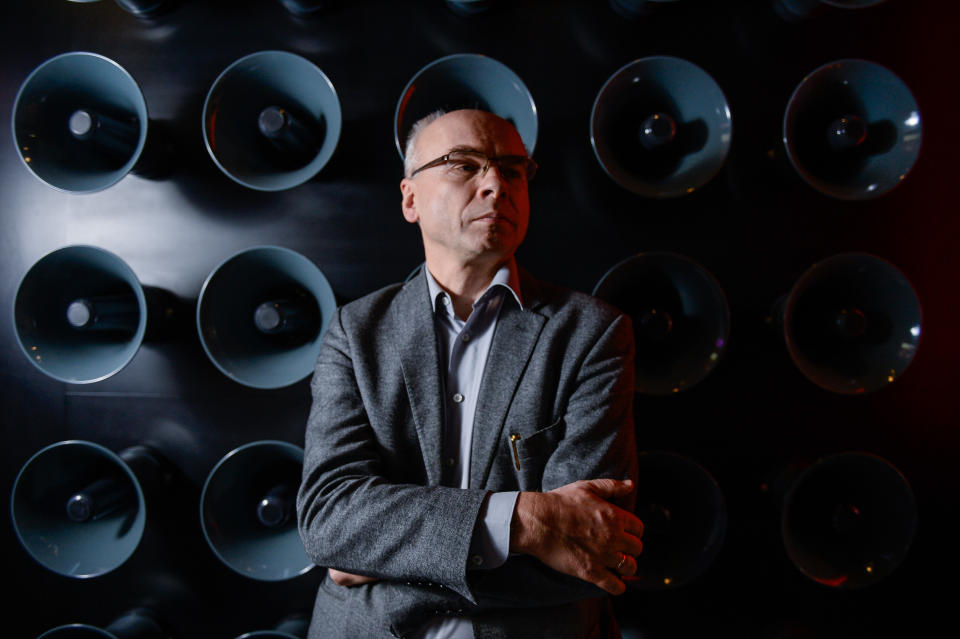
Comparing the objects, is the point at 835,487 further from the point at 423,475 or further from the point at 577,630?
the point at 423,475

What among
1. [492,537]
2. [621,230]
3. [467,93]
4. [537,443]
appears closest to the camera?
[492,537]

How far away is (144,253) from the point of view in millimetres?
1563

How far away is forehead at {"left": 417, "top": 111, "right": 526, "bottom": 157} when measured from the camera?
1081 millimetres

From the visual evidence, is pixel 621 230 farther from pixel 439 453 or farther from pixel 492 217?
pixel 439 453

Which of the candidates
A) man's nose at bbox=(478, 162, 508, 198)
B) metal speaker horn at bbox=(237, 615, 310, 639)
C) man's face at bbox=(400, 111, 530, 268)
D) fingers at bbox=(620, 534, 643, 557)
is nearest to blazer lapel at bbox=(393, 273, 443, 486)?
man's face at bbox=(400, 111, 530, 268)

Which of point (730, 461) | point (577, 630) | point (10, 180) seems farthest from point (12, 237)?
point (730, 461)

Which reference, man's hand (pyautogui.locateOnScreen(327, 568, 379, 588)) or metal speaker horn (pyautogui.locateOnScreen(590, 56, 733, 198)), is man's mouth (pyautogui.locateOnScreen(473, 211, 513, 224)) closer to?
metal speaker horn (pyautogui.locateOnScreen(590, 56, 733, 198))

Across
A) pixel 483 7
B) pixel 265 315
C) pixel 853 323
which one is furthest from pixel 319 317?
pixel 853 323

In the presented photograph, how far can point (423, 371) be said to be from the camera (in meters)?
1.06

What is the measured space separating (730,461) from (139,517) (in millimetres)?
1703

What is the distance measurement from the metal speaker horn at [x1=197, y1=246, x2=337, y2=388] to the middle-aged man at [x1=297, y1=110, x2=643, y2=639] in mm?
244

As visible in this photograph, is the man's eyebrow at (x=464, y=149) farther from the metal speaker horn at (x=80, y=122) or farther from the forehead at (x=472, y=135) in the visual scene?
the metal speaker horn at (x=80, y=122)

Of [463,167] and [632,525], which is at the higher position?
[463,167]

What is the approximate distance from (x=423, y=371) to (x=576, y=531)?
43cm
